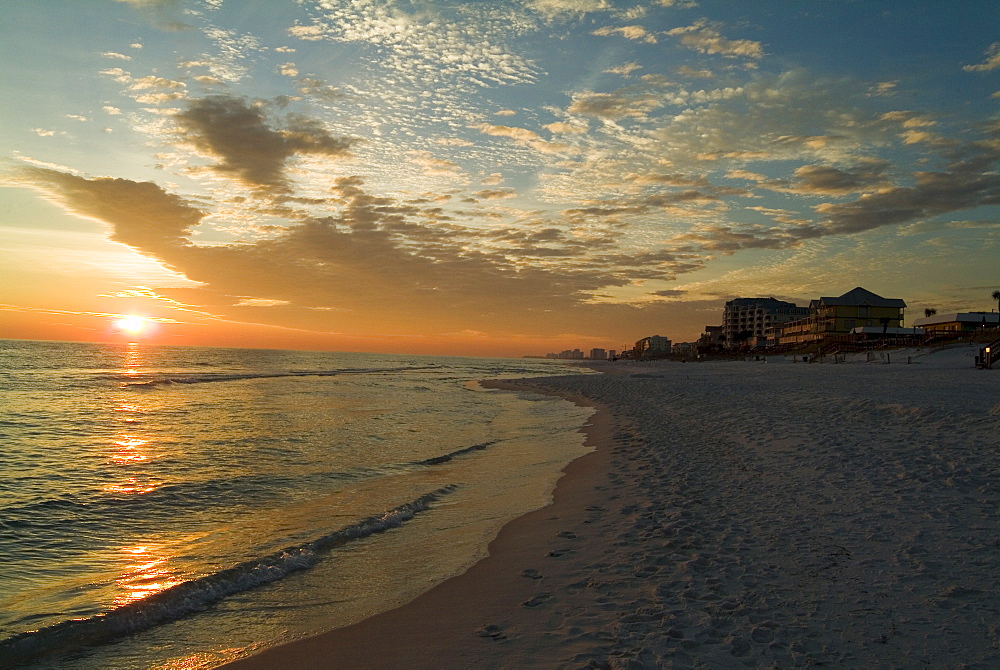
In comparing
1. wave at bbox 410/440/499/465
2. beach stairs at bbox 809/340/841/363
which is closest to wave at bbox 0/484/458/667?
wave at bbox 410/440/499/465

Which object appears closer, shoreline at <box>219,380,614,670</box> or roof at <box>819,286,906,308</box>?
shoreline at <box>219,380,614,670</box>

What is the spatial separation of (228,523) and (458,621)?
6356mm

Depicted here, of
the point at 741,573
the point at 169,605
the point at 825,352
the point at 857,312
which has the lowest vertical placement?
the point at 169,605

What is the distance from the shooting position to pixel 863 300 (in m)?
94.4

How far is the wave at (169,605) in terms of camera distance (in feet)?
19.1

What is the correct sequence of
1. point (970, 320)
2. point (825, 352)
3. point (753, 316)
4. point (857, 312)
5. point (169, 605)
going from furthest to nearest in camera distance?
point (753, 316)
point (857, 312)
point (970, 320)
point (825, 352)
point (169, 605)

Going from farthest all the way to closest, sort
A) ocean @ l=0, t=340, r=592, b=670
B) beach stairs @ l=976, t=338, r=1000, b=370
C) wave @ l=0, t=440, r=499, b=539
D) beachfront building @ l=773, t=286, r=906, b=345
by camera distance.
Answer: beachfront building @ l=773, t=286, r=906, b=345
beach stairs @ l=976, t=338, r=1000, b=370
wave @ l=0, t=440, r=499, b=539
ocean @ l=0, t=340, r=592, b=670

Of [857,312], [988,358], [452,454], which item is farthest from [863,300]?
[452,454]

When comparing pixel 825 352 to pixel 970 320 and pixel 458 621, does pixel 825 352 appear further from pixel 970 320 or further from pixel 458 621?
pixel 458 621

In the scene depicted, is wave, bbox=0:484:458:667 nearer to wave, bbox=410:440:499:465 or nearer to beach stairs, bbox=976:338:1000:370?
wave, bbox=410:440:499:465

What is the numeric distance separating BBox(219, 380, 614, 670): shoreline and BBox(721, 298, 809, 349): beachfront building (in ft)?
465

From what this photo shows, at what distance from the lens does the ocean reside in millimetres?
6246

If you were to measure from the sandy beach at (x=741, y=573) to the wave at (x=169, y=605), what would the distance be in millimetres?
1954

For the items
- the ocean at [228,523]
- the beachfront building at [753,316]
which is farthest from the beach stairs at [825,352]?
the beachfront building at [753,316]
